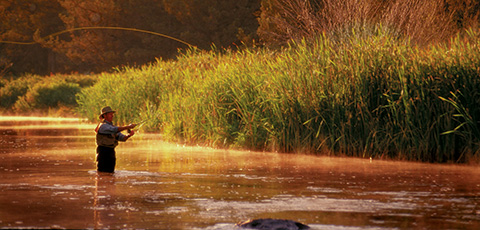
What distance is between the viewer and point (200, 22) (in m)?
66.6

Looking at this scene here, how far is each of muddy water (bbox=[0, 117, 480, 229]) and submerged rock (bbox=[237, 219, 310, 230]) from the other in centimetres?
23

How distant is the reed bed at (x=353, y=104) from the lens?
16.7 m

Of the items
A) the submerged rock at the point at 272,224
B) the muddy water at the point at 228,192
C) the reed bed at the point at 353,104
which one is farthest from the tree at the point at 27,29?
the submerged rock at the point at 272,224

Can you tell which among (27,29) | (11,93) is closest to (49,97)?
(11,93)

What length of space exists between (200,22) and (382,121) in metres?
49.8

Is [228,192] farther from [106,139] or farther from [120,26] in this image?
[120,26]

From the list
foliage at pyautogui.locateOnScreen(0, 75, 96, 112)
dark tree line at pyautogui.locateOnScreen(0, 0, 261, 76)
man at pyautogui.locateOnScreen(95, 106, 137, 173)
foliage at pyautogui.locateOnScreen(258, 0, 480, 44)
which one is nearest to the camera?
man at pyautogui.locateOnScreen(95, 106, 137, 173)

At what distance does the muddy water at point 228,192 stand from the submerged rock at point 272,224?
228 mm

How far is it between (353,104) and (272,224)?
31.0ft

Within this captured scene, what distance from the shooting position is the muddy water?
9.53 metres

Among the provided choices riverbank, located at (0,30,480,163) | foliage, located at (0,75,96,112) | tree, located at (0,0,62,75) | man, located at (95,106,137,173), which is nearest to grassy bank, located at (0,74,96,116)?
foliage, located at (0,75,96,112)

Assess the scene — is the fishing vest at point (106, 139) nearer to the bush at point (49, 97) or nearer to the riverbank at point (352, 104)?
the riverbank at point (352, 104)

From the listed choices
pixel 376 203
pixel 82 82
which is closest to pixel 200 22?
pixel 82 82

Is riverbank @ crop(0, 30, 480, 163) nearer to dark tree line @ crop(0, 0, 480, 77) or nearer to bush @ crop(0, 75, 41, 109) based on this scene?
bush @ crop(0, 75, 41, 109)
